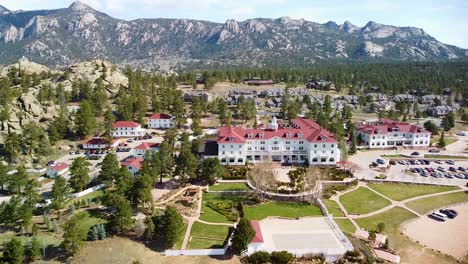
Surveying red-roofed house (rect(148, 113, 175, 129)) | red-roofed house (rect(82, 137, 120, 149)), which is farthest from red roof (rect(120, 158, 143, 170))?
red-roofed house (rect(148, 113, 175, 129))

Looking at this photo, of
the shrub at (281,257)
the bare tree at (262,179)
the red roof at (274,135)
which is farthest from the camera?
the red roof at (274,135)

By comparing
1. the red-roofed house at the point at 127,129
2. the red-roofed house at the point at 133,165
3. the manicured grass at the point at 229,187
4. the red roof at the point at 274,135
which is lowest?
the manicured grass at the point at 229,187

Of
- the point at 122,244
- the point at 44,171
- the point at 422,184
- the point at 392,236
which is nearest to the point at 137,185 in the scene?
the point at 122,244

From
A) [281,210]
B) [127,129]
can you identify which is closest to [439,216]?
[281,210]

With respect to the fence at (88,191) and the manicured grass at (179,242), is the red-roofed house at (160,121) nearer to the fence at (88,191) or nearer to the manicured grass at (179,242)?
the fence at (88,191)

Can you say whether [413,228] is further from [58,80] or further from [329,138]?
[58,80]

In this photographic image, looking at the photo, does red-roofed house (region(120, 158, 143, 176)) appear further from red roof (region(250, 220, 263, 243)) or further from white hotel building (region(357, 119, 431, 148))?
white hotel building (region(357, 119, 431, 148))

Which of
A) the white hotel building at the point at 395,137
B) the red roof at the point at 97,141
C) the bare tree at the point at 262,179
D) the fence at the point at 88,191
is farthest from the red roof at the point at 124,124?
the white hotel building at the point at 395,137
